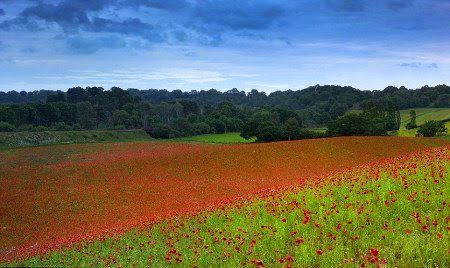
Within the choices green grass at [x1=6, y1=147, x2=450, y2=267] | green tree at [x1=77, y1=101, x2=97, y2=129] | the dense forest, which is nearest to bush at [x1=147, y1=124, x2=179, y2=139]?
the dense forest

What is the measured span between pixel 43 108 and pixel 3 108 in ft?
37.8

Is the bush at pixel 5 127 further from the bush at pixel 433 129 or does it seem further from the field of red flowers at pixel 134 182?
the bush at pixel 433 129

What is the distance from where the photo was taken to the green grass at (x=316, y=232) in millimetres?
7492

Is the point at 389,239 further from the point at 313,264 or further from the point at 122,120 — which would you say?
the point at 122,120

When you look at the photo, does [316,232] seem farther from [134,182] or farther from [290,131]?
[290,131]

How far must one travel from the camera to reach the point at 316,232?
9172mm

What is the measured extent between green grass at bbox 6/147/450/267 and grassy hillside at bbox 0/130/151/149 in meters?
56.8

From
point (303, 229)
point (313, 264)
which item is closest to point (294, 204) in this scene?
point (303, 229)

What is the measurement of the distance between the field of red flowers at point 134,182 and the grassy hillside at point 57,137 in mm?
22257

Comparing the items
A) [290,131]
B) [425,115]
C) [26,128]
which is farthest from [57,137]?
[425,115]

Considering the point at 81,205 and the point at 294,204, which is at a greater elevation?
the point at 294,204

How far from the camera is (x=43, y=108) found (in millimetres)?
109500

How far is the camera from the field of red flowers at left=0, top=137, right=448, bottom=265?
1855 centimetres

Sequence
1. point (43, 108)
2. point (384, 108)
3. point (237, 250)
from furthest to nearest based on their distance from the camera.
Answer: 1. point (43, 108)
2. point (384, 108)
3. point (237, 250)
